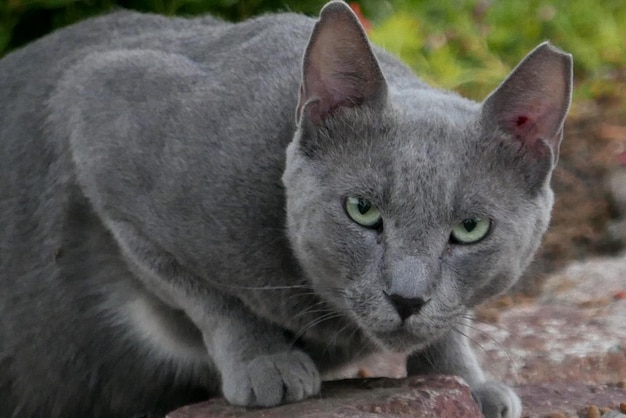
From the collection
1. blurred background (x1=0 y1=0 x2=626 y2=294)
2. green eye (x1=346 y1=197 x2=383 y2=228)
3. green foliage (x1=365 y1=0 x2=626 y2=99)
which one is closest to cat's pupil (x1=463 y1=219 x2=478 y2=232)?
green eye (x1=346 y1=197 x2=383 y2=228)

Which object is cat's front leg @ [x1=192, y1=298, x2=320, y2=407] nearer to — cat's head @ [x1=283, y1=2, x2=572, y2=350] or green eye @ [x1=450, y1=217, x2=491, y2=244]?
cat's head @ [x1=283, y1=2, x2=572, y2=350]

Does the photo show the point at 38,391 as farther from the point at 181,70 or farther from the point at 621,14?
the point at 621,14

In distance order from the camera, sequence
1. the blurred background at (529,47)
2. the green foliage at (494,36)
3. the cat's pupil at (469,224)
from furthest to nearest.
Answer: the green foliage at (494,36), the blurred background at (529,47), the cat's pupil at (469,224)

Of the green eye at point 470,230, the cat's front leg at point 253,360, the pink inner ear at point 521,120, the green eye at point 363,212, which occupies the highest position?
the pink inner ear at point 521,120

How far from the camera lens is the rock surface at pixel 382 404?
213cm

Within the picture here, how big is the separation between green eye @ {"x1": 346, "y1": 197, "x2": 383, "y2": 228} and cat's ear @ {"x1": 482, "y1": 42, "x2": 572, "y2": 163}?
282mm

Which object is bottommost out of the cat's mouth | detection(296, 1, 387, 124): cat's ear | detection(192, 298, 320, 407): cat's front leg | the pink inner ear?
detection(192, 298, 320, 407): cat's front leg

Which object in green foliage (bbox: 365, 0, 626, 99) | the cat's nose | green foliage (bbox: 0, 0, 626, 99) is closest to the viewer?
the cat's nose

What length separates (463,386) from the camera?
7.41 ft

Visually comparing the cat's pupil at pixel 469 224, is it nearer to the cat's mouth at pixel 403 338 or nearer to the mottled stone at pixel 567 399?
the cat's mouth at pixel 403 338

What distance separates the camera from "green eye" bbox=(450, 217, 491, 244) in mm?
2023

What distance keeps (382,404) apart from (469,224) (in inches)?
15.3

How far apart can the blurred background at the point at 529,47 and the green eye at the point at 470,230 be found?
150cm

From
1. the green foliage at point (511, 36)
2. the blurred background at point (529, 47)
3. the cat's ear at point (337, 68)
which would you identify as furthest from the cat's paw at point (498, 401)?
the green foliage at point (511, 36)
